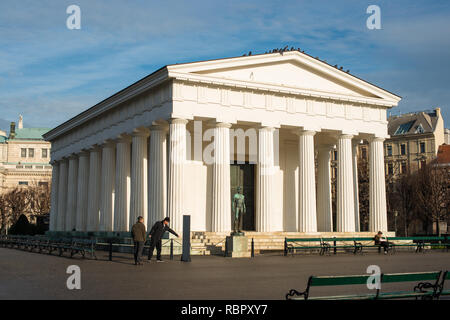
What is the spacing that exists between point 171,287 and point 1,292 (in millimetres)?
3865

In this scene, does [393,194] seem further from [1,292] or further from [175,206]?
[1,292]

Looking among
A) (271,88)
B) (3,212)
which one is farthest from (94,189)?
(3,212)

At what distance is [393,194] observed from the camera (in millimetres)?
70000

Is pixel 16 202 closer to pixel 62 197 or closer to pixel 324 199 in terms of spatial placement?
pixel 62 197

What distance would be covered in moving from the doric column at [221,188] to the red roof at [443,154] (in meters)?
53.6

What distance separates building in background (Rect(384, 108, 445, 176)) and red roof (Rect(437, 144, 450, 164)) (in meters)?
1.08

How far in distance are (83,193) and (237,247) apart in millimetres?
23224

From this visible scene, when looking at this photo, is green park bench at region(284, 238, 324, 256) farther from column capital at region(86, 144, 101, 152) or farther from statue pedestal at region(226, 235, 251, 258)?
column capital at region(86, 144, 101, 152)

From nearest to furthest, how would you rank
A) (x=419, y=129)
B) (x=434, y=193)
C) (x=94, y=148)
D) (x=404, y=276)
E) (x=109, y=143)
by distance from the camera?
(x=404, y=276) → (x=109, y=143) → (x=94, y=148) → (x=434, y=193) → (x=419, y=129)

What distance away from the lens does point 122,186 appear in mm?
38844

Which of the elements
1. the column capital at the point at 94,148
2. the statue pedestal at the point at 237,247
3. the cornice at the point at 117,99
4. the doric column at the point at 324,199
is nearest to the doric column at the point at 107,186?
the column capital at the point at 94,148

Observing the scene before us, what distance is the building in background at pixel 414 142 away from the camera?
83.1 metres

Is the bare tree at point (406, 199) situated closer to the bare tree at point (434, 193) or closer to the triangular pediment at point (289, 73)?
the bare tree at point (434, 193)
